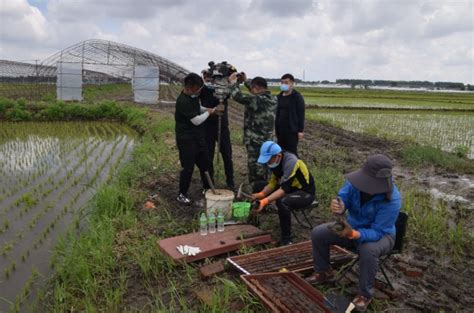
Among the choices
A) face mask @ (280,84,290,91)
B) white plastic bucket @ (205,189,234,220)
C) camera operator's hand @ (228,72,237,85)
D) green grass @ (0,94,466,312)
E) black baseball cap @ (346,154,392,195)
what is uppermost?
camera operator's hand @ (228,72,237,85)

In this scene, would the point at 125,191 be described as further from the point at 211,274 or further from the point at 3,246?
the point at 211,274

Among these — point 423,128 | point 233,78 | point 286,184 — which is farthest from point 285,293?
point 423,128

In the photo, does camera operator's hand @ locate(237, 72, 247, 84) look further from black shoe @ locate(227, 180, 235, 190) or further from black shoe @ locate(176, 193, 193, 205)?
black shoe @ locate(176, 193, 193, 205)

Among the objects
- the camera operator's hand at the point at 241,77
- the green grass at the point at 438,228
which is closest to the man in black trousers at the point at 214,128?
the camera operator's hand at the point at 241,77

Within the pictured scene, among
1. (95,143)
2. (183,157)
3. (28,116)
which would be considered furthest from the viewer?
(28,116)

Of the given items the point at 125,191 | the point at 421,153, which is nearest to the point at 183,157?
the point at 125,191

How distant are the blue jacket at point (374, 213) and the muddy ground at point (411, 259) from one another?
569 millimetres

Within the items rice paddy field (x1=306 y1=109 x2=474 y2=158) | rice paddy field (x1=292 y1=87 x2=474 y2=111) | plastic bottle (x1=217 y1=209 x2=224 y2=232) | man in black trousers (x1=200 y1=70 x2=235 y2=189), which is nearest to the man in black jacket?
man in black trousers (x1=200 y1=70 x2=235 y2=189)

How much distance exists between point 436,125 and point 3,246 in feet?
52.1

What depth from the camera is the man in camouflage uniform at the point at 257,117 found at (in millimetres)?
5371

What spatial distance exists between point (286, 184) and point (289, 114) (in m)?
1.90

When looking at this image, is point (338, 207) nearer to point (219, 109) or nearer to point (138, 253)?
point (138, 253)

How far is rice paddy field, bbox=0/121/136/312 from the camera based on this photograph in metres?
4.17

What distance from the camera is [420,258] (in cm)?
413
